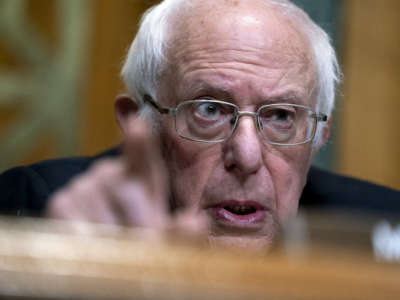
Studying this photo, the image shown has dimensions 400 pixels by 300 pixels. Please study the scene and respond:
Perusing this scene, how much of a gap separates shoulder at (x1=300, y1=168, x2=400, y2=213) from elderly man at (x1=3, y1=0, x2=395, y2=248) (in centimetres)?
19

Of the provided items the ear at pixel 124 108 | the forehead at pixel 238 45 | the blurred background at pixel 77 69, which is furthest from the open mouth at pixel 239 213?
the blurred background at pixel 77 69

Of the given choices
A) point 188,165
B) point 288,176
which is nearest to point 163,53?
point 188,165

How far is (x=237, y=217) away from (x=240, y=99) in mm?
306

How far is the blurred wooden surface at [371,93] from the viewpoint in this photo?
110 inches

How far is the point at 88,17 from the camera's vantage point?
2594 millimetres

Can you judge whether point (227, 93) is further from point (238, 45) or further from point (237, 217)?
point (237, 217)

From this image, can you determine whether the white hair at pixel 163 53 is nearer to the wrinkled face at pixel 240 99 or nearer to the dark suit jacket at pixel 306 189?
the wrinkled face at pixel 240 99

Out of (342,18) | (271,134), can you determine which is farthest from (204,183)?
(342,18)

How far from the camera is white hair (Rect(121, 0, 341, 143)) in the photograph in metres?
1.62

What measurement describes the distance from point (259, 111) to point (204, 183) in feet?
0.76

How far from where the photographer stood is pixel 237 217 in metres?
1.37

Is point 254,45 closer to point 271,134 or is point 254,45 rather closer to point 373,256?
point 271,134

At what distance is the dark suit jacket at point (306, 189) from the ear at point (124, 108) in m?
0.14

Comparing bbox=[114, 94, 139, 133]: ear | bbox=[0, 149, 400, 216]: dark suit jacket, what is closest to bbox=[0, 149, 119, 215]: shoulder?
bbox=[0, 149, 400, 216]: dark suit jacket
